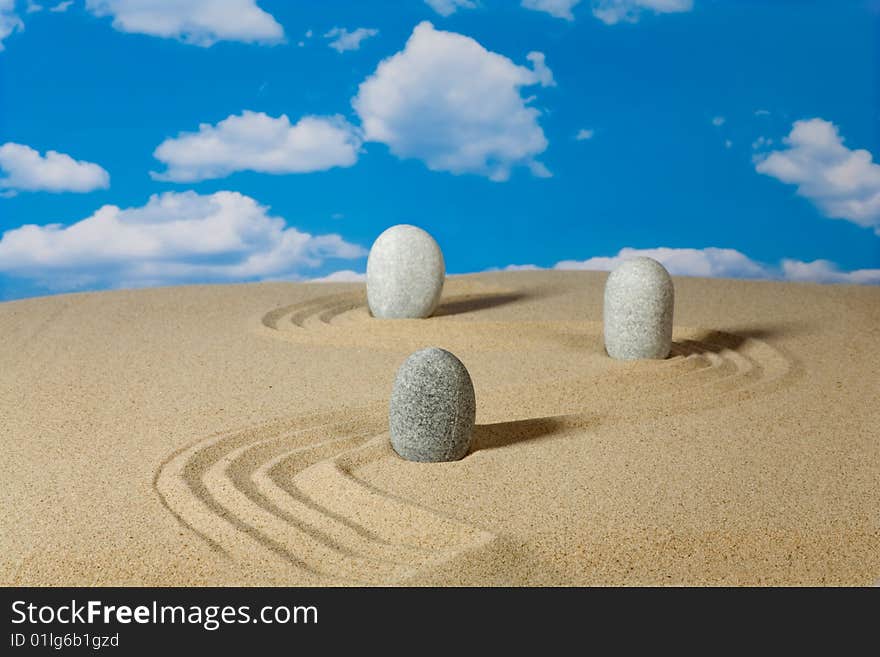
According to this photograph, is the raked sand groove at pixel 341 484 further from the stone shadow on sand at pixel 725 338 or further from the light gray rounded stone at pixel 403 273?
the light gray rounded stone at pixel 403 273

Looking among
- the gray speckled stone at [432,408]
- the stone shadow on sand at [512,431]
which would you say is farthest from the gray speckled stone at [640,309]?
the gray speckled stone at [432,408]

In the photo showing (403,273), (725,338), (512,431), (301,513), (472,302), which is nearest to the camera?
(301,513)

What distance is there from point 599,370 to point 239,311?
6466mm

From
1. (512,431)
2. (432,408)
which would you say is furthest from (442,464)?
(512,431)

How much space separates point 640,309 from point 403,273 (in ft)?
12.4

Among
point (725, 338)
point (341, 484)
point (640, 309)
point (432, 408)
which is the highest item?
point (640, 309)

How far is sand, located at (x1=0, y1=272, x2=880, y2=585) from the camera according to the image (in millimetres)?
5391

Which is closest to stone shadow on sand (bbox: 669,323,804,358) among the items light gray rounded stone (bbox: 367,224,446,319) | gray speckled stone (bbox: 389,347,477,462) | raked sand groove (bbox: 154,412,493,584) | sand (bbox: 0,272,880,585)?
sand (bbox: 0,272,880,585)

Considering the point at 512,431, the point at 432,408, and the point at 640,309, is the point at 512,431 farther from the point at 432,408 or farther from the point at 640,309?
the point at 640,309

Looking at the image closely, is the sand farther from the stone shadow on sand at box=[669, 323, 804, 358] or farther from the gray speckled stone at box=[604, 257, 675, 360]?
the gray speckled stone at box=[604, 257, 675, 360]

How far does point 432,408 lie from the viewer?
22.4 feet

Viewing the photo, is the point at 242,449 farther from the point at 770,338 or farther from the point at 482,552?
the point at 770,338

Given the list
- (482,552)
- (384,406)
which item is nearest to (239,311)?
(384,406)

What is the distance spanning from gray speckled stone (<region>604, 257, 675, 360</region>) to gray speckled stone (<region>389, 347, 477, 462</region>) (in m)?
3.89
